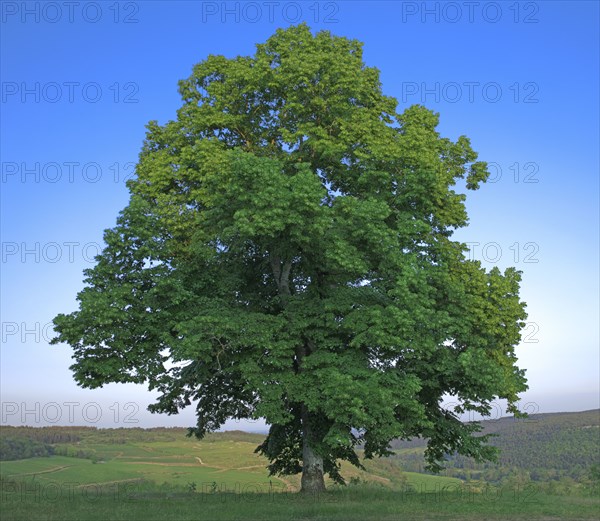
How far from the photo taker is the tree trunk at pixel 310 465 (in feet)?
74.0

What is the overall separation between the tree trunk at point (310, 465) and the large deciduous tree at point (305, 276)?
0.08 m

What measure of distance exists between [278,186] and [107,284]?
7.22 metres

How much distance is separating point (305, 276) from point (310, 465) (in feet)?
24.6

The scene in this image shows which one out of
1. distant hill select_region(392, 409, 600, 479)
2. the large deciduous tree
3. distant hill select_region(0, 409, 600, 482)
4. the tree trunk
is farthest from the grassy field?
distant hill select_region(392, 409, 600, 479)

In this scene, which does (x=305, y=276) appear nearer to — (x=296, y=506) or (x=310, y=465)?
(x=310, y=465)

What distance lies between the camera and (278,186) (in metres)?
19.3

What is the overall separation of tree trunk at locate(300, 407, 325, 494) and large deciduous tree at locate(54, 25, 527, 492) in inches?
3.1

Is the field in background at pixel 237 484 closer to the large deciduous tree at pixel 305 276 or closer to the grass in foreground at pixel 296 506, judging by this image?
the grass in foreground at pixel 296 506

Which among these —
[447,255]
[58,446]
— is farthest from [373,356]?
[58,446]

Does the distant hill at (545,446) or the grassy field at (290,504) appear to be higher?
the grassy field at (290,504)

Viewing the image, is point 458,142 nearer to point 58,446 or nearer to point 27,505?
point 27,505

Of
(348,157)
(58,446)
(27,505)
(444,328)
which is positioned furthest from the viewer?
(58,446)

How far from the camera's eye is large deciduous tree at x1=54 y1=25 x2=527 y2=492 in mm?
19875

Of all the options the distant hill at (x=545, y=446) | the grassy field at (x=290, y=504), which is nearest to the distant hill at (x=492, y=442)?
the distant hill at (x=545, y=446)
